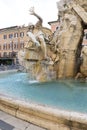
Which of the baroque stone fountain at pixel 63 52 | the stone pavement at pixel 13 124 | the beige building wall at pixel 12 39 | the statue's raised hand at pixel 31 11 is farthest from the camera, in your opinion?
the beige building wall at pixel 12 39

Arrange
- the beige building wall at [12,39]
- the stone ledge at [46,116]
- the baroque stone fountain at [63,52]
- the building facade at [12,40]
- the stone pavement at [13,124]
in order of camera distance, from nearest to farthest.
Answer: the stone ledge at [46,116], the stone pavement at [13,124], the baroque stone fountain at [63,52], the building facade at [12,40], the beige building wall at [12,39]

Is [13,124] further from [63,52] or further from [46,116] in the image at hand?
[63,52]

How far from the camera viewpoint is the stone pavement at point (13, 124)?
3.65 metres

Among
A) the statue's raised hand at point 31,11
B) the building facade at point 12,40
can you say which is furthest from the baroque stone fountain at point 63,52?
the building facade at point 12,40

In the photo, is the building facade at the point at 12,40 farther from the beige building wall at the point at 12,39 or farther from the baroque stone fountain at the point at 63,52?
the baroque stone fountain at the point at 63,52

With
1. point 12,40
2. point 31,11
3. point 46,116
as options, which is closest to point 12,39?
point 12,40

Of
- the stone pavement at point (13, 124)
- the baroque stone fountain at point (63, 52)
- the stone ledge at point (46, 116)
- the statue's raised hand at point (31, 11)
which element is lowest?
the stone pavement at point (13, 124)

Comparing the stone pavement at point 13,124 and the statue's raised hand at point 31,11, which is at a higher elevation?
the statue's raised hand at point 31,11

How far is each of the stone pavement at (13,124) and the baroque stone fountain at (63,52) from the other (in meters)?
4.99

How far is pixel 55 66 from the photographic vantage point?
9375mm

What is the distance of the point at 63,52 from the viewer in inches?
366

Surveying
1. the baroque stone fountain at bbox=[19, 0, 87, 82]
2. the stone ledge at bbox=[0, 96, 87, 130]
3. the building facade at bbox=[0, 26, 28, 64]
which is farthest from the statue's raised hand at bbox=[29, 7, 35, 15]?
the building facade at bbox=[0, 26, 28, 64]

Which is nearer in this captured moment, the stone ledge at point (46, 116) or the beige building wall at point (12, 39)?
the stone ledge at point (46, 116)

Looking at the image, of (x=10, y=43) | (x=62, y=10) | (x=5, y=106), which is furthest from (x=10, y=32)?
(x=5, y=106)
